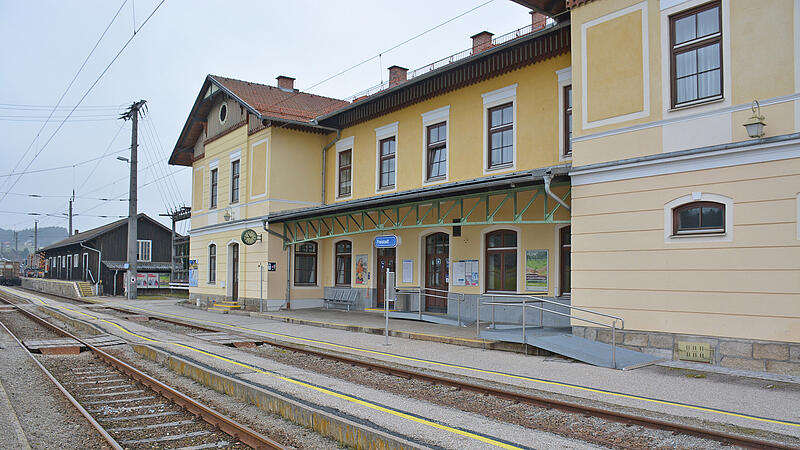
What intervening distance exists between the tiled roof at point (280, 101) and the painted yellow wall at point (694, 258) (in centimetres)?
1395

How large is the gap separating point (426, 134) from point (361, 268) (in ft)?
18.5

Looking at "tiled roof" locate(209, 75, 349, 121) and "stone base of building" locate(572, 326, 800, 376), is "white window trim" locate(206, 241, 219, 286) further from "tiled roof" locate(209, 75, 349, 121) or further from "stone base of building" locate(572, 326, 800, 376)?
"stone base of building" locate(572, 326, 800, 376)

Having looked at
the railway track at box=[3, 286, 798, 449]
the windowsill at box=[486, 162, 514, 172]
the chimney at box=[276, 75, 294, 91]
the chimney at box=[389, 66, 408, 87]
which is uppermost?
the chimney at box=[276, 75, 294, 91]

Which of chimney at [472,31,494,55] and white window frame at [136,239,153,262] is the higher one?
chimney at [472,31,494,55]

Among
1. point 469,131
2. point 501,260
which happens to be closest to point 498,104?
point 469,131

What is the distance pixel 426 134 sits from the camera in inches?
715

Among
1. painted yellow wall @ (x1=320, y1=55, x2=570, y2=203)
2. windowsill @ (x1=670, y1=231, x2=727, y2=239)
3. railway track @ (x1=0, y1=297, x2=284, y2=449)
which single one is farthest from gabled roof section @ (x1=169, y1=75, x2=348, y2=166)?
windowsill @ (x1=670, y1=231, x2=727, y2=239)

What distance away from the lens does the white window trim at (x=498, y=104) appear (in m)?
15.2

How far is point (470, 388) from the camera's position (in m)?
8.46

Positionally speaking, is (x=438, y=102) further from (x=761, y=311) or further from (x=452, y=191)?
(x=761, y=311)

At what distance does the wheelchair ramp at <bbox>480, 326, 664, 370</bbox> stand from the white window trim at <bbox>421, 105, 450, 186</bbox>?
6222 millimetres

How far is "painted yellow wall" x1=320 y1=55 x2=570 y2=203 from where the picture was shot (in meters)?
14.5

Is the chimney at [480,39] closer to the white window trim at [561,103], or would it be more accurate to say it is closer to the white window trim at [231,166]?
the white window trim at [561,103]

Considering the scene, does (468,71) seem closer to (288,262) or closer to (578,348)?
(578,348)
